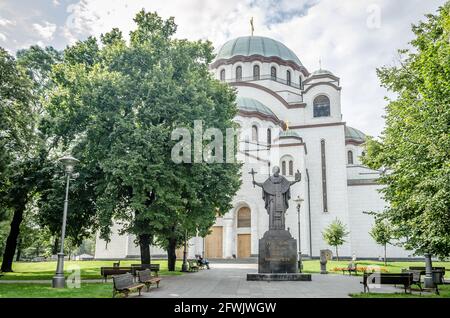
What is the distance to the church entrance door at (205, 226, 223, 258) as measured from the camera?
129 ft

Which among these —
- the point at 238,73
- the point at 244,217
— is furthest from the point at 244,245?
the point at 238,73

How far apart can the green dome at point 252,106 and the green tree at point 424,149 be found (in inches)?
988

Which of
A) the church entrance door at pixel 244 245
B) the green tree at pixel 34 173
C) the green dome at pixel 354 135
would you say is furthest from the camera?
the green dome at pixel 354 135

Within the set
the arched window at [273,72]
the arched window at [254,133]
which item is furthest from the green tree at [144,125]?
the arched window at [273,72]

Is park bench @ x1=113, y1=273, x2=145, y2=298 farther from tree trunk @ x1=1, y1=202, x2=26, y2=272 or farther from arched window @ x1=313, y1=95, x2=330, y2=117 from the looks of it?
arched window @ x1=313, y1=95, x2=330, y2=117

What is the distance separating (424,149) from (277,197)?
6.66 metres

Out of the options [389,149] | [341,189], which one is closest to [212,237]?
[341,189]

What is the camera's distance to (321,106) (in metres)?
45.3

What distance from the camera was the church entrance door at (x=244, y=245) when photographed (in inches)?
1529

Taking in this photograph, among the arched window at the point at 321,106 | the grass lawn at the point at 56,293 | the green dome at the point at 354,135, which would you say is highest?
the arched window at the point at 321,106

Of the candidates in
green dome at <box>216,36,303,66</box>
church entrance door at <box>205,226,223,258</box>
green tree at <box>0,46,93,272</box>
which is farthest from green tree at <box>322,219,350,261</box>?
green tree at <box>0,46,93,272</box>

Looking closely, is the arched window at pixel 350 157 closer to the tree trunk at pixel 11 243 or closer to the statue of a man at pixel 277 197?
the statue of a man at pixel 277 197

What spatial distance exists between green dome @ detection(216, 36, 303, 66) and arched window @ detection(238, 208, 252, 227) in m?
20.4

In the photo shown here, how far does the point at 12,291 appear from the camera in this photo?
12461 millimetres
